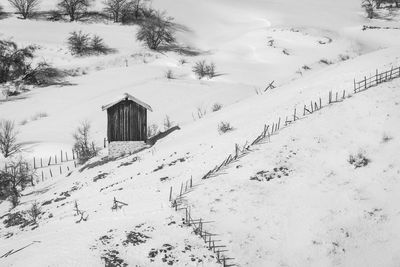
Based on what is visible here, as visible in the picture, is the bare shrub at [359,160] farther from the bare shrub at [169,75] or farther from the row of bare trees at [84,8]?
the row of bare trees at [84,8]

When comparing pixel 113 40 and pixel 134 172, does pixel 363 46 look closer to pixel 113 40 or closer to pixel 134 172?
pixel 113 40

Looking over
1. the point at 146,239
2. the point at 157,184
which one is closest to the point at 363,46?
the point at 157,184

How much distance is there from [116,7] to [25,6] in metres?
14.5

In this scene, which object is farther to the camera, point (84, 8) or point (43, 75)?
point (84, 8)

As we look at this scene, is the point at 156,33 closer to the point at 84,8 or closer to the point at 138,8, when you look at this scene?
the point at 138,8

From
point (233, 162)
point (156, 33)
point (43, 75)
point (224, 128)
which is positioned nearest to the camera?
point (233, 162)

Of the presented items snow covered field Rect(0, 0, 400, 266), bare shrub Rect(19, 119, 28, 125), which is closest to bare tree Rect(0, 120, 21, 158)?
snow covered field Rect(0, 0, 400, 266)

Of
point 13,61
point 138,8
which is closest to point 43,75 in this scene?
point 13,61

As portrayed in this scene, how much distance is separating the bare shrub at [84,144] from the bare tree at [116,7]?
3563cm

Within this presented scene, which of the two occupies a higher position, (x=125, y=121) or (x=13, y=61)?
(x=13, y=61)

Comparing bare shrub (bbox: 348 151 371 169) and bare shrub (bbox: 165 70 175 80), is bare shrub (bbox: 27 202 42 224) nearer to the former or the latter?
bare shrub (bbox: 348 151 371 169)

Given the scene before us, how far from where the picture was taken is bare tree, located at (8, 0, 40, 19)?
7251 cm

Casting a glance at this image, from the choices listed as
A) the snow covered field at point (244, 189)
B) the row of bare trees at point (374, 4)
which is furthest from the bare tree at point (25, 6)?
the row of bare trees at point (374, 4)

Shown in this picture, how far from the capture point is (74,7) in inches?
2940
